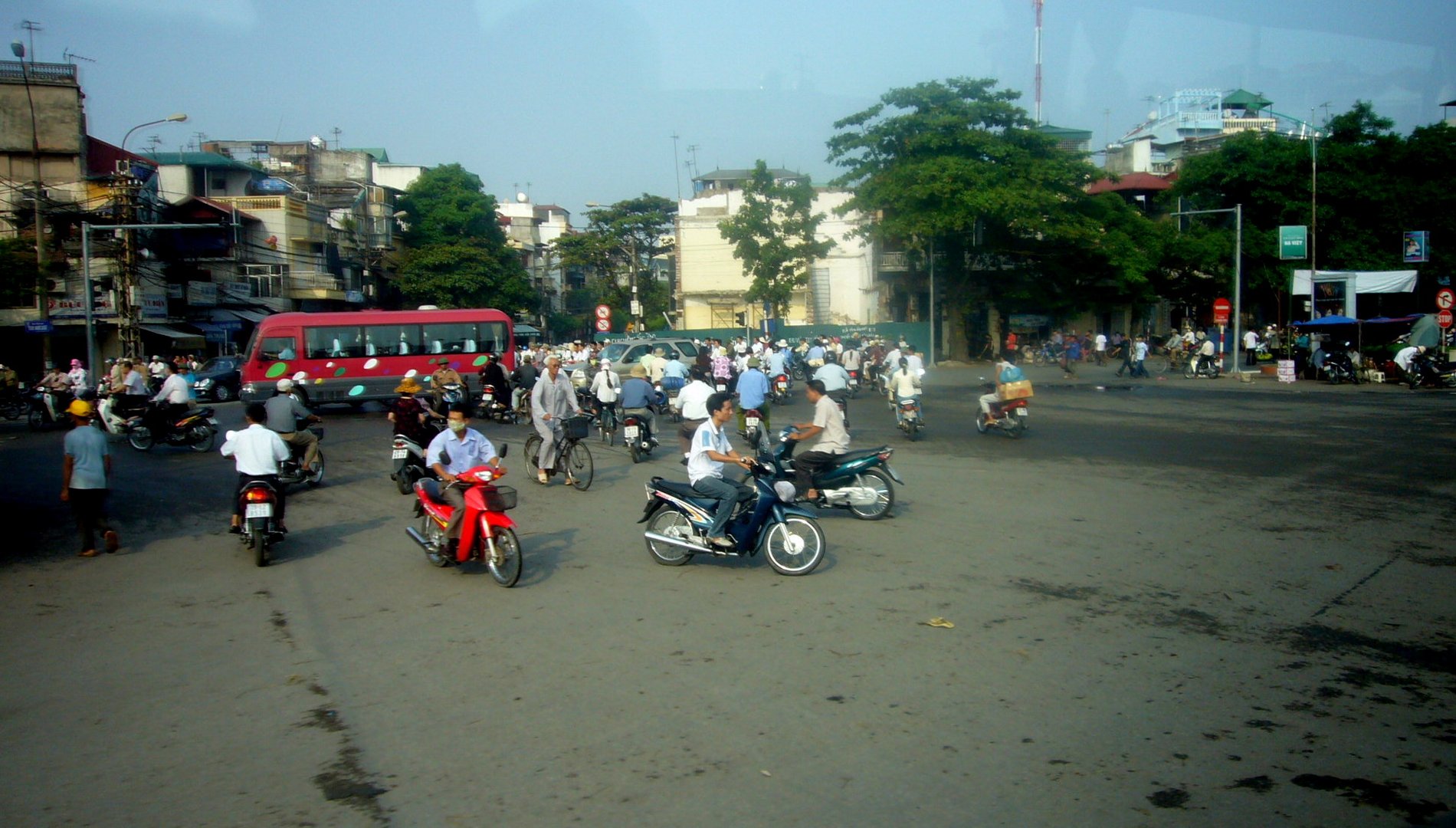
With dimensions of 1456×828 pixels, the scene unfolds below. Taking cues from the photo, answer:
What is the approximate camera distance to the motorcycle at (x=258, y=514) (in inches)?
359

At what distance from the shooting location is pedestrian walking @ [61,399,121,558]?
966 centimetres

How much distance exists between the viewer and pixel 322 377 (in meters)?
27.5

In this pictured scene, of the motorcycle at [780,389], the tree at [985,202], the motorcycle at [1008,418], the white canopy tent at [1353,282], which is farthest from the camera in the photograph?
the tree at [985,202]

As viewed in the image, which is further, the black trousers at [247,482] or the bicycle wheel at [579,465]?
the bicycle wheel at [579,465]

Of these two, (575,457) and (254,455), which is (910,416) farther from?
(254,455)

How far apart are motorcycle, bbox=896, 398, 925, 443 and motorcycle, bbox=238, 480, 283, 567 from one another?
1217cm

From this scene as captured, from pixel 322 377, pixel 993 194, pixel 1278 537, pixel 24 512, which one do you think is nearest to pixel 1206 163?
pixel 993 194

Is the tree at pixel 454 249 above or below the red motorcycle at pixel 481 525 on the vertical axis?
above

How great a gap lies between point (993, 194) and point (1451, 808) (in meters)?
40.6

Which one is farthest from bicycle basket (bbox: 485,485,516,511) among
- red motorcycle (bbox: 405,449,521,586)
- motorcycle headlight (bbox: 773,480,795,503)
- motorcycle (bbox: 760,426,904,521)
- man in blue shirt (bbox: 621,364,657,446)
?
man in blue shirt (bbox: 621,364,657,446)

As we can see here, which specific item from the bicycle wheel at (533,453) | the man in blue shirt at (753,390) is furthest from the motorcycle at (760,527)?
the man in blue shirt at (753,390)

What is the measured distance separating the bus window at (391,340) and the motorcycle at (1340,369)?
27.2 m

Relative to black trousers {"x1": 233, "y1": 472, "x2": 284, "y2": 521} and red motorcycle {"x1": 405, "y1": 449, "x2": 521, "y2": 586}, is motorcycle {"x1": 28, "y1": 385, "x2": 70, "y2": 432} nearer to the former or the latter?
black trousers {"x1": 233, "y1": 472, "x2": 284, "y2": 521}

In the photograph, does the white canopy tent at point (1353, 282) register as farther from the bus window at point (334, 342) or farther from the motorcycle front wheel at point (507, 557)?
the motorcycle front wheel at point (507, 557)
